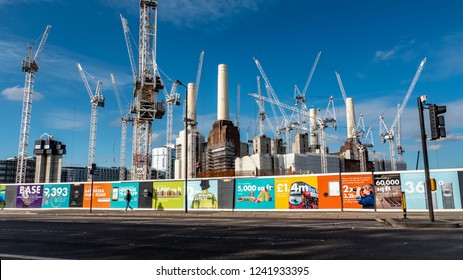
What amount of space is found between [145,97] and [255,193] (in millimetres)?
63577

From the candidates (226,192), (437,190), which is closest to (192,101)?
(226,192)

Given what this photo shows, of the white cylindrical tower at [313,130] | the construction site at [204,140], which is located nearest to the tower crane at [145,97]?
the construction site at [204,140]

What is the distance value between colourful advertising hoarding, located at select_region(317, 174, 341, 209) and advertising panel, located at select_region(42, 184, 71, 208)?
2381 cm

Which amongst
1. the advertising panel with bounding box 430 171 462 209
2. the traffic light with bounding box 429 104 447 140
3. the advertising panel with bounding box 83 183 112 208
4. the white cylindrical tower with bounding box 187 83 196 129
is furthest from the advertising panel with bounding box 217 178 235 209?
the white cylindrical tower with bounding box 187 83 196 129

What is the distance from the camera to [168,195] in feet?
104

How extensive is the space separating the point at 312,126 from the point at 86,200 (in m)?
162

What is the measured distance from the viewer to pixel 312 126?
18712cm

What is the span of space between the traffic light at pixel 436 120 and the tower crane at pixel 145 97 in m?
75.0

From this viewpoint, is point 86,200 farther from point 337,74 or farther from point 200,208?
point 337,74

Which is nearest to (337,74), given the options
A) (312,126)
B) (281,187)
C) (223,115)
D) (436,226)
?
(312,126)

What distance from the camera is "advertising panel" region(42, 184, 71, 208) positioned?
35.8 metres

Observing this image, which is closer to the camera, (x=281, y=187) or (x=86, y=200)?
(x=281, y=187)

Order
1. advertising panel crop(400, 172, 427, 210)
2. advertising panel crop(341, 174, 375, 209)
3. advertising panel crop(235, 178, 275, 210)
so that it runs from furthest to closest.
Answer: advertising panel crop(235, 178, 275, 210) < advertising panel crop(341, 174, 375, 209) < advertising panel crop(400, 172, 427, 210)

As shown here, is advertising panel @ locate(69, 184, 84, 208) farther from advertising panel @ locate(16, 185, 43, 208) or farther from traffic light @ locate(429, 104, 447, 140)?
traffic light @ locate(429, 104, 447, 140)
